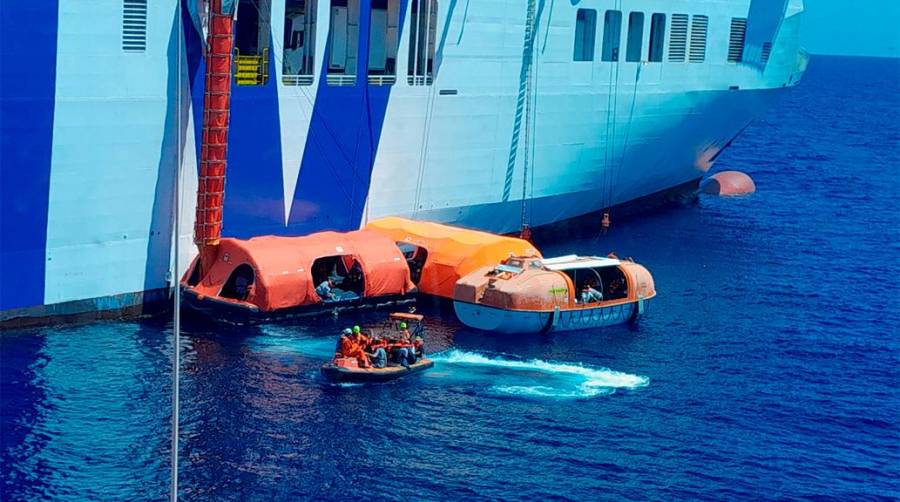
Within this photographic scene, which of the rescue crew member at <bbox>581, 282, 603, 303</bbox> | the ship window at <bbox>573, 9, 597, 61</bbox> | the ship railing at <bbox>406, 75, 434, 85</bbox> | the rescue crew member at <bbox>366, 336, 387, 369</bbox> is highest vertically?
the ship window at <bbox>573, 9, 597, 61</bbox>

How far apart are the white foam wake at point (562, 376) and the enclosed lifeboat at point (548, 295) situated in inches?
111

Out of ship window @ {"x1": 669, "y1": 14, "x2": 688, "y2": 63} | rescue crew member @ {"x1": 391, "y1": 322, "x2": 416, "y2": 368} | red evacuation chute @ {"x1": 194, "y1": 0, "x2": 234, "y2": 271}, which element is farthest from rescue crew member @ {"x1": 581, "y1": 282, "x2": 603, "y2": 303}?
ship window @ {"x1": 669, "y1": 14, "x2": 688, "y2": 63}

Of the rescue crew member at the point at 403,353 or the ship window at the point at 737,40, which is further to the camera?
the ship window at the point at 737,40

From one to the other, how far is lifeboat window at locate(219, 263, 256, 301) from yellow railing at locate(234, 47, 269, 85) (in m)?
6.67

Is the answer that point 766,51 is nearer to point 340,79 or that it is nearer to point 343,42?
point 343,42

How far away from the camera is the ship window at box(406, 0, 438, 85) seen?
53562mm

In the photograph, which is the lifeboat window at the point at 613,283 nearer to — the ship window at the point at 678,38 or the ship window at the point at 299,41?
the ship window at the point at 299,41

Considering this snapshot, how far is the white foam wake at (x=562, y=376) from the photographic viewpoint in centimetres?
4041

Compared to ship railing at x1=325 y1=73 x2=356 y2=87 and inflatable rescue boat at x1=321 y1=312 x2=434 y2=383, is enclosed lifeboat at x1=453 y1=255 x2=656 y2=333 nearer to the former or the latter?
inflatable rescue boat at x1=321 y1=312 x2=434 y2=383

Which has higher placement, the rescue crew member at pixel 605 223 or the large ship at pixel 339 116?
the large ship at pixel 339 116

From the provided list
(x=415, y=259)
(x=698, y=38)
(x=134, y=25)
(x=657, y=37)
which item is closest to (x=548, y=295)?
(x=415, y=259)

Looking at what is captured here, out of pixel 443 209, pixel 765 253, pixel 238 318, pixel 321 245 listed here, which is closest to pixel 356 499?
pixel 238 318

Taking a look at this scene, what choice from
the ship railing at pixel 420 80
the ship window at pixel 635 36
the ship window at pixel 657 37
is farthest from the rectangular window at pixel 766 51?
the ship railing at pixel 420 80

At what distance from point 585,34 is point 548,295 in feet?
62.4
